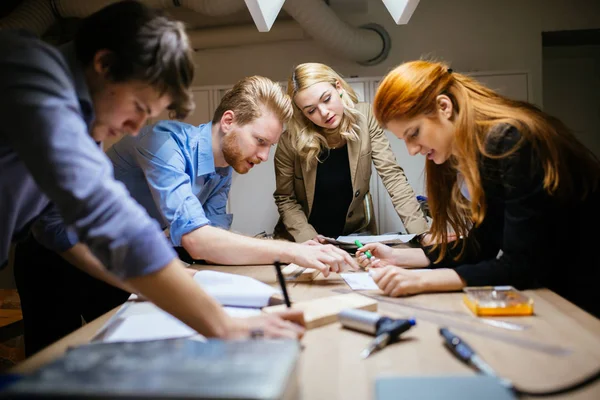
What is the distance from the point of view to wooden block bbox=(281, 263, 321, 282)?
143cm

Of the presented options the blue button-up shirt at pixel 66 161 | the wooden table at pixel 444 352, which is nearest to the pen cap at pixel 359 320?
the wooden table at pixel 444 352

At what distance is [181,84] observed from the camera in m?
0.92

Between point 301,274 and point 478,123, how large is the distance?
0.65 meters

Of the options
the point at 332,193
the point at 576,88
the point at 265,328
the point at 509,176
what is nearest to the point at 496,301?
the point at 509,176

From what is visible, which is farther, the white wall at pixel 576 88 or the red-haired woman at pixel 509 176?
the white wall at pixel 576 88

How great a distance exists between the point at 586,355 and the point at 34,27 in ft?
12.4

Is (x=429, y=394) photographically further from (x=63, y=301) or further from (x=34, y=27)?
(x=34, y=27)

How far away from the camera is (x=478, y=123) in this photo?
1259 millimetres

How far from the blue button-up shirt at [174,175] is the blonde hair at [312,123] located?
22.6 inches

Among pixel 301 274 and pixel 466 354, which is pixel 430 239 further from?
pixel 466 354

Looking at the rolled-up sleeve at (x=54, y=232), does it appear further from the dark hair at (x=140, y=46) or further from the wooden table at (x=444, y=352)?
the dark hair at (x=140, y=46)

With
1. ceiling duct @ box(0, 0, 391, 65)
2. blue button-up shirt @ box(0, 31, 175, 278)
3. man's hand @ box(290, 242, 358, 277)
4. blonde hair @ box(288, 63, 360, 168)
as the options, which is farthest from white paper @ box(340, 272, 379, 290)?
ceiling duct @ box(0, 0, 391, 65)

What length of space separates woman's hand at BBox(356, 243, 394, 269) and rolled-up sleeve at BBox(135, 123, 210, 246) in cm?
53

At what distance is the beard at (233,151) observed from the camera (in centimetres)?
192
